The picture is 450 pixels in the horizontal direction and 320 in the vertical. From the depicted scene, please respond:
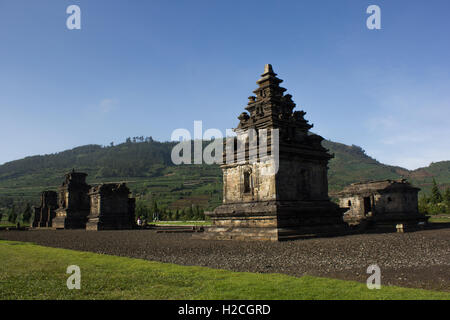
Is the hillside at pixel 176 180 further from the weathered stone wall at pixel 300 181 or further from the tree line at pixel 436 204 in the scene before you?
the weathered stone wall at pixel 300 181

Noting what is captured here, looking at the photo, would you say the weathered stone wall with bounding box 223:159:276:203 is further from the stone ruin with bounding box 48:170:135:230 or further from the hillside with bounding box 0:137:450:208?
the hillside with bounding box 0:137:450:208

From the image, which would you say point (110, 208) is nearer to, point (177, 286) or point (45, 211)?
point (45, 211)

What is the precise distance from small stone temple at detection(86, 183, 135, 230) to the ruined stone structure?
4.26m

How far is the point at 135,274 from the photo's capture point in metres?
7.98

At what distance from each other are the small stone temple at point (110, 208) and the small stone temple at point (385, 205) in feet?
85.5

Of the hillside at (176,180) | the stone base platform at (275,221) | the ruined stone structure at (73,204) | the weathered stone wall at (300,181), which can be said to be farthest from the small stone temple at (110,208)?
the hillside at (176,180)

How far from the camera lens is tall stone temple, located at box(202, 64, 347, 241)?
19531mm

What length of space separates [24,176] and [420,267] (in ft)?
727

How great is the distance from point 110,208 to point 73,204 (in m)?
7.94

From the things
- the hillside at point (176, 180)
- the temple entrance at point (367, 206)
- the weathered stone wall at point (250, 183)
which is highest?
the hillside at point (176, 180)

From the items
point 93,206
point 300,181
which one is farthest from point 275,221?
point 93,206

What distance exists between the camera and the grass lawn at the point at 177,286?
5855 mm

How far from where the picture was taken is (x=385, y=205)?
3259 centimetres
